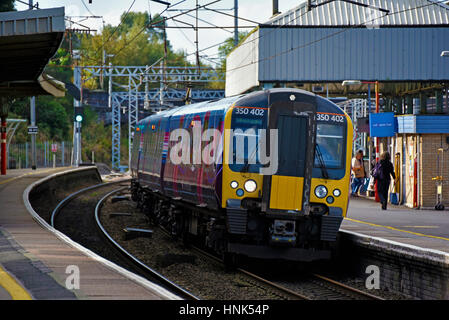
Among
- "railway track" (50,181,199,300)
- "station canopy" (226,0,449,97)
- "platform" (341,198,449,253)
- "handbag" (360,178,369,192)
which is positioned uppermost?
"station canopy" (226,0,449,97)

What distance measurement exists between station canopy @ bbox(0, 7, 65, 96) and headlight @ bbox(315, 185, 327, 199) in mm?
6729

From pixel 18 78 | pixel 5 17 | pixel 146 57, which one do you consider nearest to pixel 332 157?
pixel 5 17

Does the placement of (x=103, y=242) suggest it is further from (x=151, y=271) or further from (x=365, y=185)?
(x=365, y=185)

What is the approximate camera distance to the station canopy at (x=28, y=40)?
53.0ft

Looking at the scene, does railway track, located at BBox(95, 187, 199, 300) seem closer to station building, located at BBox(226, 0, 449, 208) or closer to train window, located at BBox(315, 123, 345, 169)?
train window, located at BBox(315, 123, 345, 169)

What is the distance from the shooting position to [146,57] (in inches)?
4136

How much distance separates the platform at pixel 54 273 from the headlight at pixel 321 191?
155 inches

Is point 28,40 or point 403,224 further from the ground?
point 28,40

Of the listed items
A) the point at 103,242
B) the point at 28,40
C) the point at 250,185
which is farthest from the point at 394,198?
the point at 28,40

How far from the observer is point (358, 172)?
28.1 m

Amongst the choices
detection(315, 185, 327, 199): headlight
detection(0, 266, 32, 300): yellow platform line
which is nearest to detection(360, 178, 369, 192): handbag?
detection(315, 185, 327, 199): headlight

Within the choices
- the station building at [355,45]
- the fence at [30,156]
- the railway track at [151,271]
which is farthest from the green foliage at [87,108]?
the railway track at [151,271]

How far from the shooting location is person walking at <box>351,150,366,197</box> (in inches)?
1077

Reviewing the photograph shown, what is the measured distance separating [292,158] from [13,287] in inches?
224
